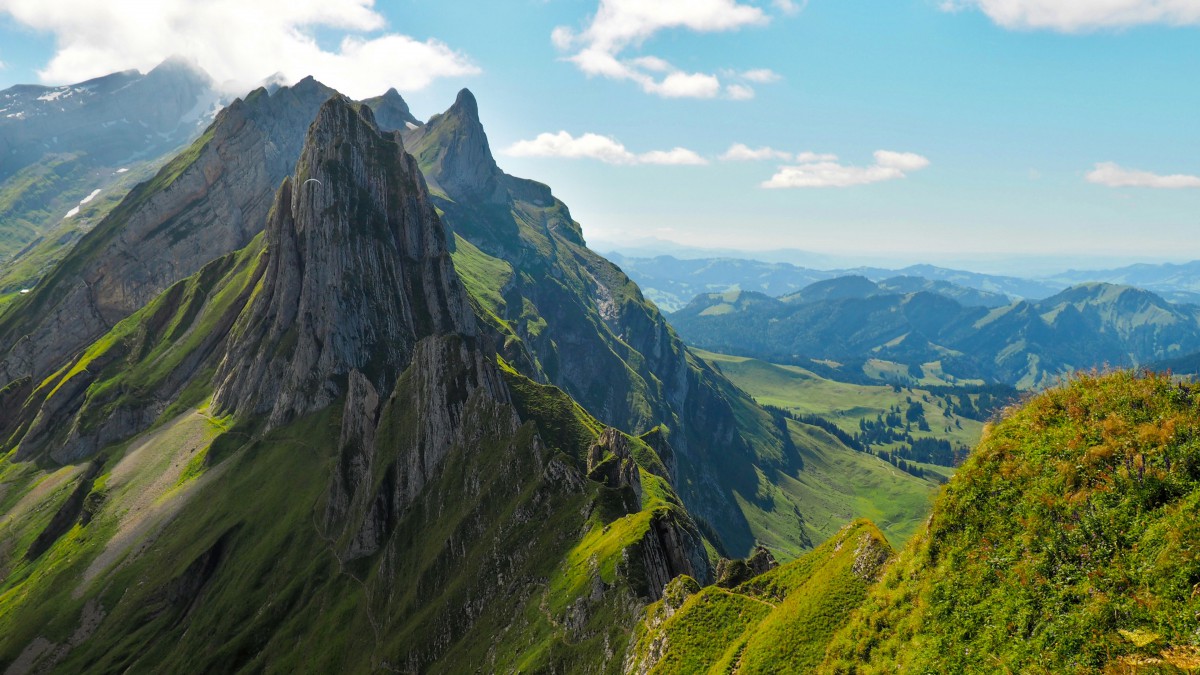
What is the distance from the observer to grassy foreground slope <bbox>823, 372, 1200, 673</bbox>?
83.7 feet

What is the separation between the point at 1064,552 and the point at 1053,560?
633 mm

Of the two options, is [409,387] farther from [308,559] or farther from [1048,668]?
[1048,668]

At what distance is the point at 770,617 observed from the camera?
47.5 m

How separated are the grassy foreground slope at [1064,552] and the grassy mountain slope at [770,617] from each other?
4818mm

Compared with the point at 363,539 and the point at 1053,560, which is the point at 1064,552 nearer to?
the point at 1053,560

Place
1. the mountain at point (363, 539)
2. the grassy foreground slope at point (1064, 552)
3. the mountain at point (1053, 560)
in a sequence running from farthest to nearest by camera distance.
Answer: the mountain at point (363, 539) → the mountain at point (1053, 560) → the grassy foreground slope at point (1064, 552)

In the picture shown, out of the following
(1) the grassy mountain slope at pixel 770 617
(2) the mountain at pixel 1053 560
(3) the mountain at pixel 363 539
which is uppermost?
(2) the mountain at pixel 1053 560

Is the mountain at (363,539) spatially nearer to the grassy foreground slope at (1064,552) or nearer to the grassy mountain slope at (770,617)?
the grassy mountain slope at (770,617)

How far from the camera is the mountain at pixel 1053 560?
25625 mm

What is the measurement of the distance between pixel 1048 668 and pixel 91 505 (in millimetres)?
241258

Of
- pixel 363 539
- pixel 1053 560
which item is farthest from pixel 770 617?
pixel 363 539

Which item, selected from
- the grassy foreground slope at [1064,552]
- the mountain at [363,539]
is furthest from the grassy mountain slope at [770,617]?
the mountain at [363,539]

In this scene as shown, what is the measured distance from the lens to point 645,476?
643 ft

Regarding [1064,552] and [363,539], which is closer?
[1064,552]
